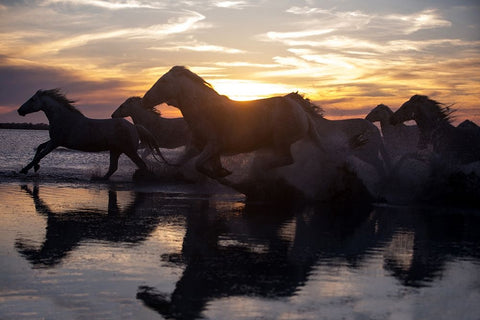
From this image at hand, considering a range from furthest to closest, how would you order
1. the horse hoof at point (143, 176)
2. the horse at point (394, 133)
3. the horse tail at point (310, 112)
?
the horse at point (394, 133) → the horse hoof at point (143, 176) → the horse tail at point (310, 112)

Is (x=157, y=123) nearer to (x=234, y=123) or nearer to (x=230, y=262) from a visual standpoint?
(x=234, y=123)

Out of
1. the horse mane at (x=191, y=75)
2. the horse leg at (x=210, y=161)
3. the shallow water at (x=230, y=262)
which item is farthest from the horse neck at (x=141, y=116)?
the shallow water at (x=230, y=262)

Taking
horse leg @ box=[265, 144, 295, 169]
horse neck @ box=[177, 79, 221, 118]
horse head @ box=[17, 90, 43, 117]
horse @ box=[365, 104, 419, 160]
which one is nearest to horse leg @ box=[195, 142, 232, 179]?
horse neck @ box=[177, 79, 221, 118]

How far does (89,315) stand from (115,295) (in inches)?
19.3

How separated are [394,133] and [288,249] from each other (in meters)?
16.5

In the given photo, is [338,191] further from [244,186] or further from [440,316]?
[440,316]

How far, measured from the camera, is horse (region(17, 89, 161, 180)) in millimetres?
15906

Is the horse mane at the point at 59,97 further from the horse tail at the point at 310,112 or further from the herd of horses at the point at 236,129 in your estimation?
the horse tail at the point at 310,112

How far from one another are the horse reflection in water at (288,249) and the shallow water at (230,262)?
1 centimetres

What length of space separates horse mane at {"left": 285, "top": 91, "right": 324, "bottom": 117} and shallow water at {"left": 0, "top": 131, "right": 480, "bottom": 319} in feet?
10.6

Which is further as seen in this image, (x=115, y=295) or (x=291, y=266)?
(x=291, y=266)

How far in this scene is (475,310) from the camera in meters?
4.62

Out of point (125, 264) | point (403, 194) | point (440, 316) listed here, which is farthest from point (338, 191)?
point (440, 316)

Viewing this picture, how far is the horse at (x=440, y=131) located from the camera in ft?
48.9
